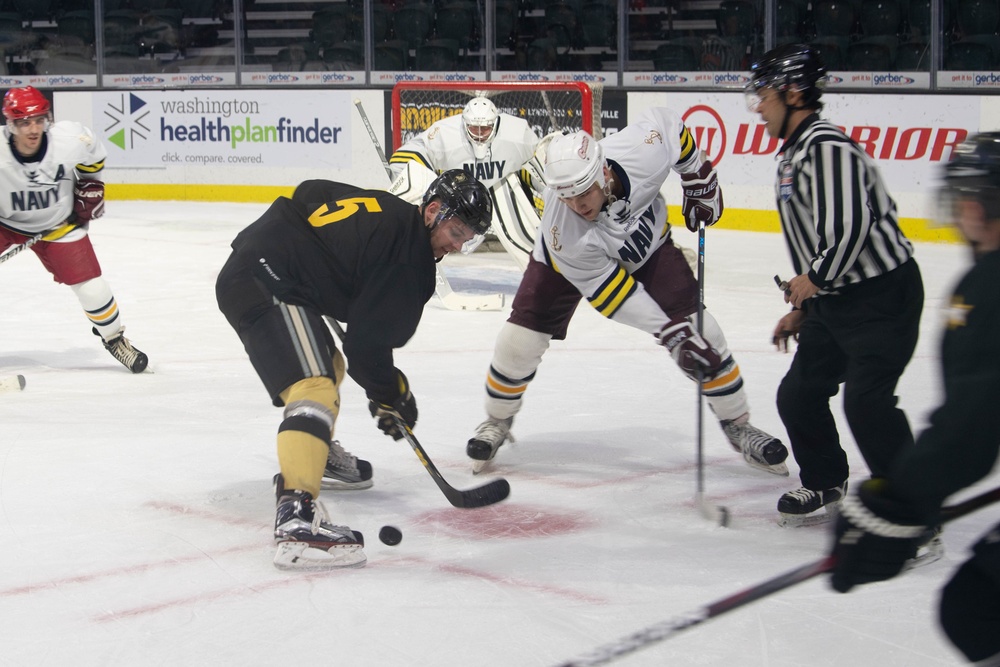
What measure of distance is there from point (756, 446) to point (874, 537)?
5.27 ft

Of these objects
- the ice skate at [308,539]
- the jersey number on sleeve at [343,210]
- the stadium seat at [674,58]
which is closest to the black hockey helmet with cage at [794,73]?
the jersey number on sleeve at [343,210]

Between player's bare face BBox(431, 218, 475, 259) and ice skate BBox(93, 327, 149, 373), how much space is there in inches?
83.0

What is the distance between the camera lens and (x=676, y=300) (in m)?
3.01

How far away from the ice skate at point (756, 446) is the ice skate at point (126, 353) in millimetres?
2157

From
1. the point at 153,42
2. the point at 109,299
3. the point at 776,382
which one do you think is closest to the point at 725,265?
the point at 776,382

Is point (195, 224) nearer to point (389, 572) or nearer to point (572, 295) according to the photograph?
point (572, 295)

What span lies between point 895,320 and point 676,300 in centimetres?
74

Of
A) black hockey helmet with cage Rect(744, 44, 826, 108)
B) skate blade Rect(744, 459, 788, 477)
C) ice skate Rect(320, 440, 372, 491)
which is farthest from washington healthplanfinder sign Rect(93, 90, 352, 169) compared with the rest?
black hockey helmet with cage Rect(744, 44, 826, 108)

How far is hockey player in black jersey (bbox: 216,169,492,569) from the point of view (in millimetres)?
2332

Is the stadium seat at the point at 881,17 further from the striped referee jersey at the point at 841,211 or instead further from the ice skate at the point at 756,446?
A: the striped referee jersey at the point at 841,211

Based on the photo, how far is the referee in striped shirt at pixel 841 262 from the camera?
7.63 feet

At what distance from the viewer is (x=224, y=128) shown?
923 cm

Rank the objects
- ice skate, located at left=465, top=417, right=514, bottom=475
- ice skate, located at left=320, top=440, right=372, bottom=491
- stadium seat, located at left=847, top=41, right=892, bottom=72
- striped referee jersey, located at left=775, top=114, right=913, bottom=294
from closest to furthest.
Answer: striped referee jersey, located at left=775, top=114, right=913, bottom=294, ice skate, located at left=320, top=440, right=372, bottom=491, ice skate, located at left=465, top=417, right=514, bottom=475, stadium seat, located at left=847, top=41, right=892, bottom=72

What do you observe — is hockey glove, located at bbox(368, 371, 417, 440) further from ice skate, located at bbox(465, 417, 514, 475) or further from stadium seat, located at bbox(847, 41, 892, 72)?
stadium seat, located at bbox(847, 41, 892, 72)
